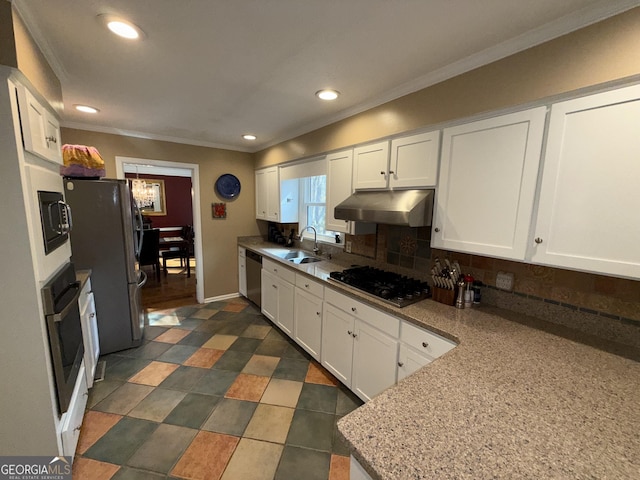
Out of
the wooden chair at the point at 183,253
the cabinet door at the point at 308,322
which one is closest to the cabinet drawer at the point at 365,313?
the cabinet door at the point at 308,322

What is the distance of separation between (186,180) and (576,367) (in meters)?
8.07

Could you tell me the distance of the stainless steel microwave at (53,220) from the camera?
1315 mm

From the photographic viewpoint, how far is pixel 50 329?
4.17 ft

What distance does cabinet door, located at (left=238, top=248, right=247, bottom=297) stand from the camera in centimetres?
402

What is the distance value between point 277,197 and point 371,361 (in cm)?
245

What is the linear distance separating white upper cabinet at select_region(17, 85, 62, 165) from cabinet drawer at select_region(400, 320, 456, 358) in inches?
84.0

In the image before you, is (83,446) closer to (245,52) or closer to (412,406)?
(412,406)

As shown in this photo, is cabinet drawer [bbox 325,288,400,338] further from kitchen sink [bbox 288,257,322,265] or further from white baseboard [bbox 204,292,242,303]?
white baseboard [bbox 204,292,242,303]

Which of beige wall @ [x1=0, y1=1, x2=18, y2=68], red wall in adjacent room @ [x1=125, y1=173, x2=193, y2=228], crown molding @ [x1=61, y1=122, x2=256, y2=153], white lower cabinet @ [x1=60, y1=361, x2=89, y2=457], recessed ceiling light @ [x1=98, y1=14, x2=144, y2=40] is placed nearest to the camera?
beige wall @ [x1=0, y1=1, x2=18, y2=68]

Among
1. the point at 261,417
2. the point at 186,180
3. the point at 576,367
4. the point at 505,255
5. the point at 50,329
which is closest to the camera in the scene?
the point at 576,367

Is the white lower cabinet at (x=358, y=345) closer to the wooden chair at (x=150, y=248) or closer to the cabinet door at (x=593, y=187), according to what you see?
the cabinet door at (x=593, y=187)

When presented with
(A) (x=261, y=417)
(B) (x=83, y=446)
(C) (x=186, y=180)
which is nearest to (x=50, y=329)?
(B) (x=83, y=446)

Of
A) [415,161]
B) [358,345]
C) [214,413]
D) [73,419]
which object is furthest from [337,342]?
[73,419]

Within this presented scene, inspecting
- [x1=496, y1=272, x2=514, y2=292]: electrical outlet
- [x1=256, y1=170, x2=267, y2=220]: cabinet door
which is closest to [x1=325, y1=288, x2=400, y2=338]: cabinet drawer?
[x1=496, y1=272, x2=514, y2=292]: electrical outlet
